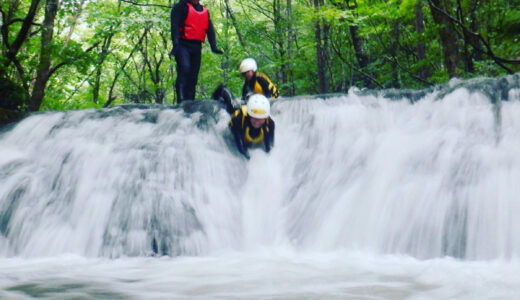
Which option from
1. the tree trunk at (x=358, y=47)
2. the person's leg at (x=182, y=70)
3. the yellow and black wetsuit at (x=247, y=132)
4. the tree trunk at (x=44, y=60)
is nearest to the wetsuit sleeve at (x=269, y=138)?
the yellow and black wetsuit at (x=247, y=132)

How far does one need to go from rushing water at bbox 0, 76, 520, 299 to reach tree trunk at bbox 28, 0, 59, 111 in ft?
15.9

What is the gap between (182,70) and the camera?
6887 millimetres

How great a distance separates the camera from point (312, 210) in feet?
15.6

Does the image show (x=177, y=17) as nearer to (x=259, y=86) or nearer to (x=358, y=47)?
(x=259, y=86)

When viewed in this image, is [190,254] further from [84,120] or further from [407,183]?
[84,120]

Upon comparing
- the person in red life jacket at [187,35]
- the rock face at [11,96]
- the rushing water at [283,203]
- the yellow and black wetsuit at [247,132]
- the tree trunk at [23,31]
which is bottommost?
the rushing water at [283,203]

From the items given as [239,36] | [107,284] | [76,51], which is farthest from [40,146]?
[239,36]

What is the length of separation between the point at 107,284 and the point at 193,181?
208 cm

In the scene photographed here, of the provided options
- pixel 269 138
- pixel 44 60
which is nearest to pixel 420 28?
pixel 269 138

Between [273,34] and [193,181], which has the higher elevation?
[273,34]

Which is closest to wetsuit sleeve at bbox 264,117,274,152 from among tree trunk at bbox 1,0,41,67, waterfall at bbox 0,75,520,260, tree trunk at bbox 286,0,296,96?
waterfall at bbox 0,75,520,260

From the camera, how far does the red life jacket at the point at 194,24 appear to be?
266 inches

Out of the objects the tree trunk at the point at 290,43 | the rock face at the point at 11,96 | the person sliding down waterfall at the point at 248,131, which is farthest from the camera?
the tree trunk at the point at 290,43

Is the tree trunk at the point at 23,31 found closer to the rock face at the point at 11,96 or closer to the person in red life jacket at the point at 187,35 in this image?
the rock face at the point at 11,96
